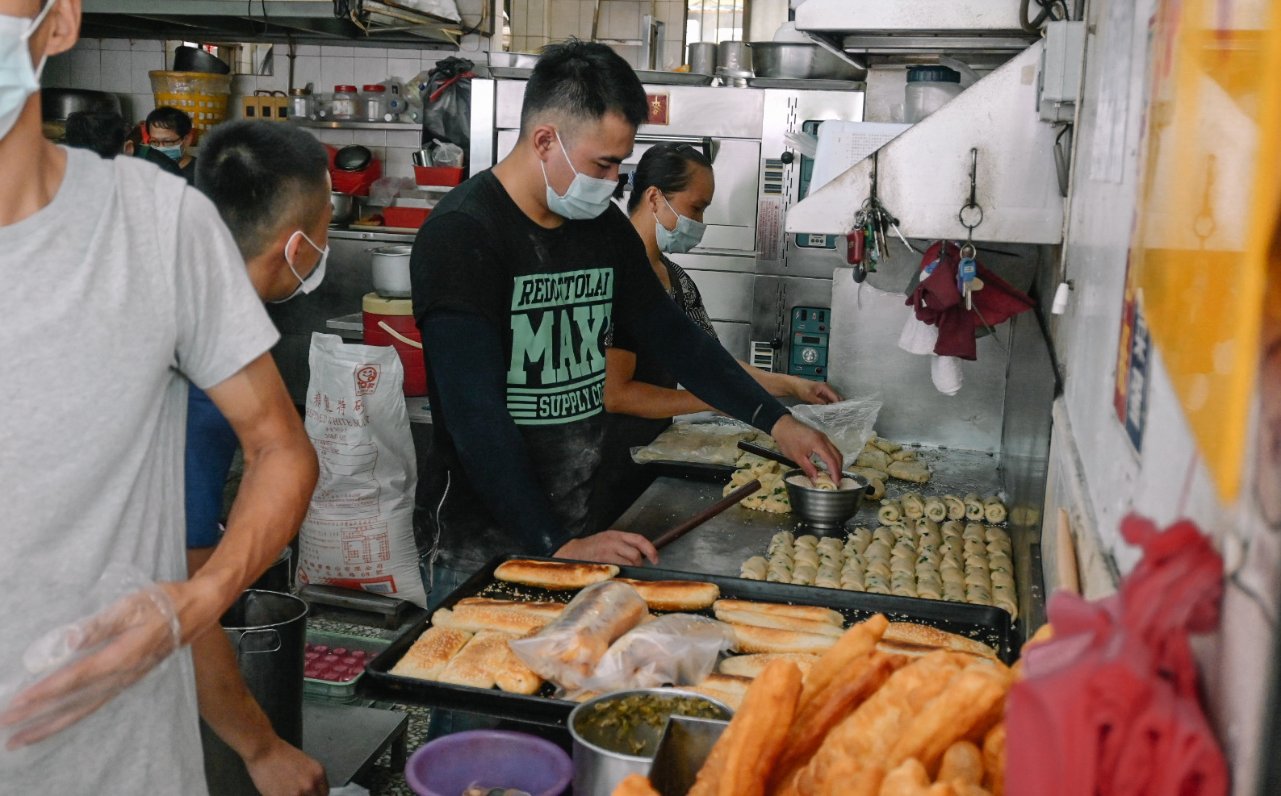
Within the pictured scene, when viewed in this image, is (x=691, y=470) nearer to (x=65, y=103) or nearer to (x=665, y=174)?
(x=665, y=174)

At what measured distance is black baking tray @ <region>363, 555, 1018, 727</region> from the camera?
1.86 m

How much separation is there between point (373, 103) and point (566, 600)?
597 centimetres

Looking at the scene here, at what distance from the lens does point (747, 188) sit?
6.29 m

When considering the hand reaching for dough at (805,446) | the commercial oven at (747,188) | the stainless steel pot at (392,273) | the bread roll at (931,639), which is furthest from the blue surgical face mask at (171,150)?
the bread roll at (931,639)

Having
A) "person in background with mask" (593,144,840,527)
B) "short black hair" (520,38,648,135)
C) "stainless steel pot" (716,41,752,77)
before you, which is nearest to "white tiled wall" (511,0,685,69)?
"stainless steel pot" (716,41,752,77)

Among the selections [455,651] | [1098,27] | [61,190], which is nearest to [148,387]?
[61,190]

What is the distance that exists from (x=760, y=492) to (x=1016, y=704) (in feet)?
8.39

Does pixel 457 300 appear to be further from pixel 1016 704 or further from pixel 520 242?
pixel 1016 704

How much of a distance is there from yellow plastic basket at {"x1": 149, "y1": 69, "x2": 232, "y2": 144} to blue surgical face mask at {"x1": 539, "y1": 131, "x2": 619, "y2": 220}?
572 cm

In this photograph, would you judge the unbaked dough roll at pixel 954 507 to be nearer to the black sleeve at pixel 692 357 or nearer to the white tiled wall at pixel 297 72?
the black sleeve at pixel 692 357

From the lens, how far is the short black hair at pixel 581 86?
2787 mm

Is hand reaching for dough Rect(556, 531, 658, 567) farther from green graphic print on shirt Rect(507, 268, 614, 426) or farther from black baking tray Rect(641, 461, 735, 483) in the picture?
black baking tray Rect(641, 461, 735, 483)

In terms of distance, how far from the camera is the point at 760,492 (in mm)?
3258

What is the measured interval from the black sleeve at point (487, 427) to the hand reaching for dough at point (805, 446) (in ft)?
2.90
